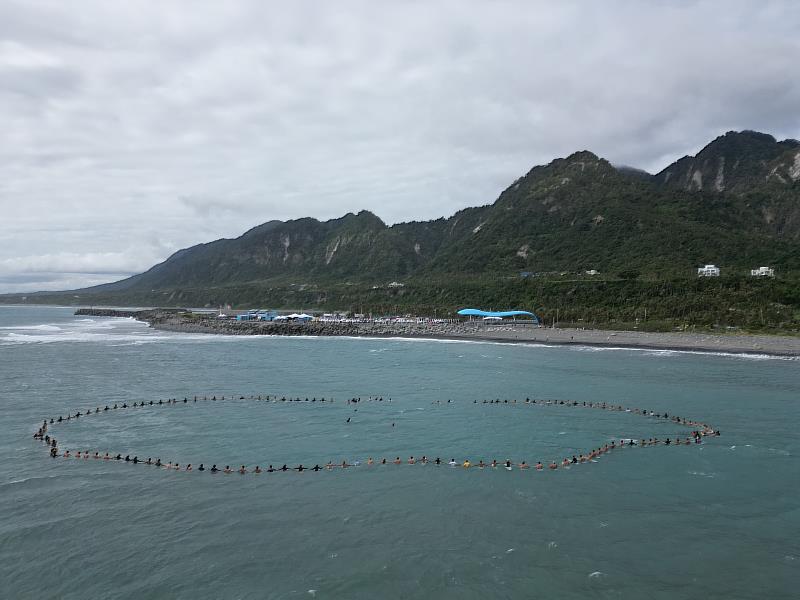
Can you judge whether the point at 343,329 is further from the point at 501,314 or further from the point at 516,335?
the point at 516,335

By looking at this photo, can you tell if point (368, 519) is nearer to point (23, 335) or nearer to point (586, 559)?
point (586, 559)

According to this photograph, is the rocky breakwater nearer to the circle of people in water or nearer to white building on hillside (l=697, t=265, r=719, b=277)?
white building on hillside (l=697, t=265, r=719, b=277)

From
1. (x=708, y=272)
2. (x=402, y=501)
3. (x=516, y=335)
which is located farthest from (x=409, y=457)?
(x=708, y=272)

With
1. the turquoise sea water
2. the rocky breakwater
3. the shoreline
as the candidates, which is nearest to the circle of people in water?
the turquoise sea water

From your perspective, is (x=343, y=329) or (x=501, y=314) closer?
(x=343, y=329)

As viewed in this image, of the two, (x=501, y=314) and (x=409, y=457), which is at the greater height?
(x=501, y=314)

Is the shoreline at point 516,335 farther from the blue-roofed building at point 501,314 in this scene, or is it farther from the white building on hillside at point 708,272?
the white building on hillside at point 708,272

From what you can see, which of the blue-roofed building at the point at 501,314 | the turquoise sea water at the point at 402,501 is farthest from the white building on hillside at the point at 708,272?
the turquoise sea water at the point at 402,501
